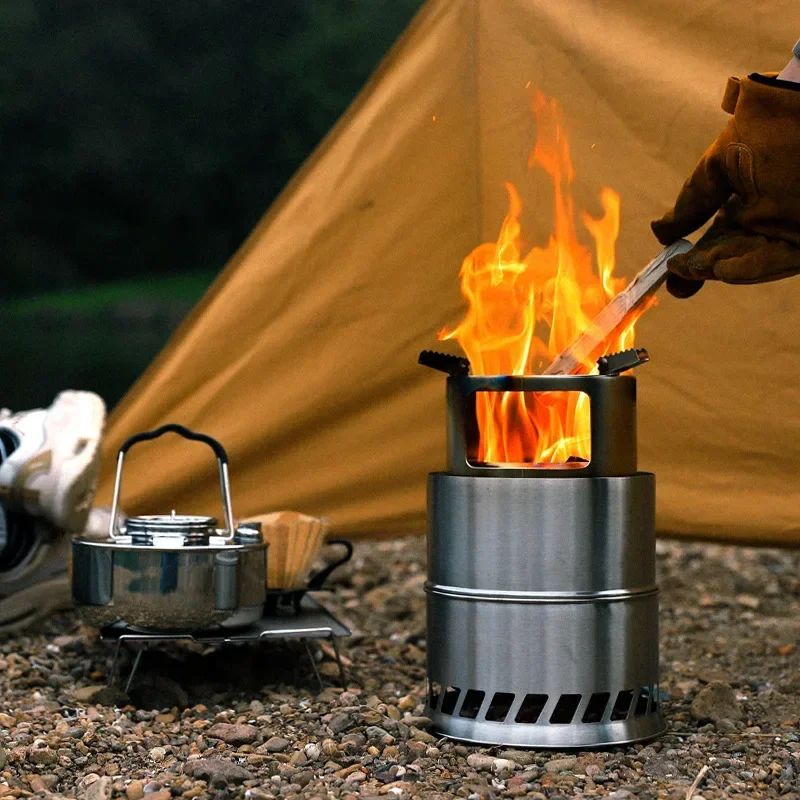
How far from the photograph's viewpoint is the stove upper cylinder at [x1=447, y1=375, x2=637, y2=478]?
1.99 metres

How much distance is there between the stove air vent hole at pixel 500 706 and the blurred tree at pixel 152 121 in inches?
60.3

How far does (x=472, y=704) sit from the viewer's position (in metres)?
2.14

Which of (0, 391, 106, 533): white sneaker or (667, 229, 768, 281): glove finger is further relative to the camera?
(0, 391, 106, 533): white sneaker

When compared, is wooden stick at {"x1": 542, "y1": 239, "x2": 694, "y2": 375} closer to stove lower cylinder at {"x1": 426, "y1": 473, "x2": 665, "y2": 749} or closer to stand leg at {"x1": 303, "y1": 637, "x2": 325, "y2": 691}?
stove lower cylinder at {"x1": 426, "y1": 473, "x2": 665, "y2": 749}

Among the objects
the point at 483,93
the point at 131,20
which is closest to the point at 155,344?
the point at 131,20

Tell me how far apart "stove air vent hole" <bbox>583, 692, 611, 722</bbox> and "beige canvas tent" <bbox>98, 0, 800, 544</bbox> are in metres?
1.04

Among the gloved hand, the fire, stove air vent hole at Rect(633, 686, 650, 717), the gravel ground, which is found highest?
the gloved hand

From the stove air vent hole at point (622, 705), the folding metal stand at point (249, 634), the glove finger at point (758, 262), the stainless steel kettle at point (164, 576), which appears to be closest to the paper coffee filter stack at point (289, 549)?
the folding metal stand at point (249, 634)

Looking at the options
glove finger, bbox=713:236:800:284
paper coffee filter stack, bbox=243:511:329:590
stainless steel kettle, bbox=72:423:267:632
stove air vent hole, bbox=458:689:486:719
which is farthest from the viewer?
paper coffee filter stack, bbox=243:511:329:590

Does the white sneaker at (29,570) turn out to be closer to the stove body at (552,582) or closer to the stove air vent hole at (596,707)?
the stove body at (552,582)

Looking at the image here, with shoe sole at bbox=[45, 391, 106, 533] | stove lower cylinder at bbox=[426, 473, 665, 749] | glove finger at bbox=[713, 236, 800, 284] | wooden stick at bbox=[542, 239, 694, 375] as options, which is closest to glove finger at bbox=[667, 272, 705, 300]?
wooden stick at bbox=[542, 239, 694, 375]

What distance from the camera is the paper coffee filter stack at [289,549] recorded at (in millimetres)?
2562

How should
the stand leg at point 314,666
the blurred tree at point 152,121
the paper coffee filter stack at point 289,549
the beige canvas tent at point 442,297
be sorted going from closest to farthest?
1. the stand leg at point 314,666
2. the paper coffee filter stack at point 289,549
3. the beige canvas tent at point 442,297
4. the blurred tree at point 152,121

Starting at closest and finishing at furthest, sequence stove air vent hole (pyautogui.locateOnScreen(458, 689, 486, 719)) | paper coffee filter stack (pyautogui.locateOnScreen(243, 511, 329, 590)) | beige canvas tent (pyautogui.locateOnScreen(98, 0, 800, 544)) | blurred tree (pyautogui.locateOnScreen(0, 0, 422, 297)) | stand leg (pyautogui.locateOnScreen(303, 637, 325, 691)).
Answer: stove air vent hole (pyautogui.locateOnScreen(458, 689, 486, 719)) < stand leg (pyautogui.locateOnScreen(303, 637, 325, 691)) < paper coffee filter stack (pyautogui.locateOnScreen(243, 511, 329, 590)) < beige canvas tent (pyautogui.locateOnScreen(98, 0, 800, 544)) < blurred tree (pyautogui.locateOnScreen(0, 0, 422, 297))
